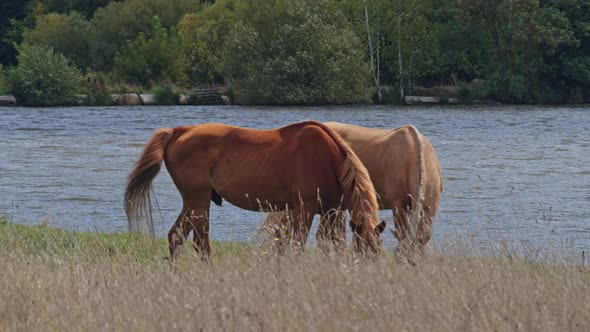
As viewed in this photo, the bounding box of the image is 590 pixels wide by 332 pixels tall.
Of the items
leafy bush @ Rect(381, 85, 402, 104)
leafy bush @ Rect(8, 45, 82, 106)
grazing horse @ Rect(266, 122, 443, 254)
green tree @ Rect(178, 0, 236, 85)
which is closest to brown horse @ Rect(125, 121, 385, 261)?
grazing horse @ Rect(266, 122, 443, 254)

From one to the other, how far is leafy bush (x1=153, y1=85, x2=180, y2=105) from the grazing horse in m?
45.3

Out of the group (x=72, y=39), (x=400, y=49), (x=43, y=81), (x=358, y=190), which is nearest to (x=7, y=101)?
(x=43, y=81)

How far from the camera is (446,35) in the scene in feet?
186

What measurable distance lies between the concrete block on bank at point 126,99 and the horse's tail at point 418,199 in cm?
4620

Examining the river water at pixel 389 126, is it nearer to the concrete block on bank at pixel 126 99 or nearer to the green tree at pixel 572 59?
the green tree at pixel 572 59

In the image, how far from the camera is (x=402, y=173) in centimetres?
976

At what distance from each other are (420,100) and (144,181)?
153 ft

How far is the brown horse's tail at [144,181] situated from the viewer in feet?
29.7

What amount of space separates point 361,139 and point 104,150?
1867 centimetres

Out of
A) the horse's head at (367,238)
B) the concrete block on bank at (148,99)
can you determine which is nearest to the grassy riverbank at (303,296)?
the horse's head at (367,238)

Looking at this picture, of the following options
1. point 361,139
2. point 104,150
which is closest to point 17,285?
point 361,139

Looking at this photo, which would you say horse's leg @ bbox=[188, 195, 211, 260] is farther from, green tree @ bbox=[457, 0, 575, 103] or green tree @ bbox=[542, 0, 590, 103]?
green tree @ bbox=[542, 0, 590, 103]

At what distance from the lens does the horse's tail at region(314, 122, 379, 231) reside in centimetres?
816

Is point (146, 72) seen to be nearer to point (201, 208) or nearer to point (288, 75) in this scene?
point (288, 75)
